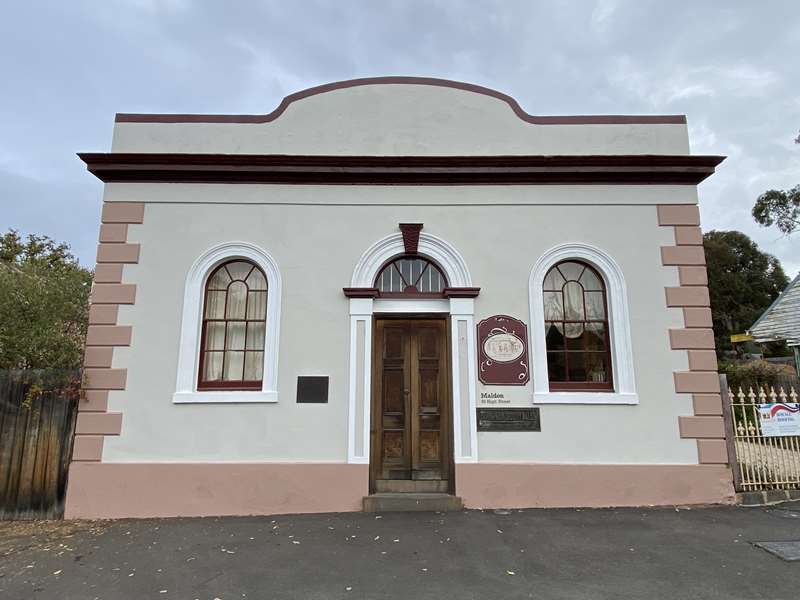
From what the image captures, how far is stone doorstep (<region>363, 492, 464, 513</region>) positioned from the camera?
5.91 m

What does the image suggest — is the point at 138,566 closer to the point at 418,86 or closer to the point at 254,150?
the point at 254,150

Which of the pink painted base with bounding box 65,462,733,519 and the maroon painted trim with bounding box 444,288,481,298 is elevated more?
the maroon painted trim with bounding box 444,288,481,298

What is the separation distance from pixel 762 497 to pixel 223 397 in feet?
24.0

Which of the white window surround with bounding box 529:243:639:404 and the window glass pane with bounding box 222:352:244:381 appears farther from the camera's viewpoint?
the window glass pane with bounding box 222:352:244:381

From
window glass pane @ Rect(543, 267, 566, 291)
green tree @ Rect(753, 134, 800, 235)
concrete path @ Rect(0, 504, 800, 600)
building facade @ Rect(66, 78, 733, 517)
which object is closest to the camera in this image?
concrete path @ Rect(0, 504, 800, 600)

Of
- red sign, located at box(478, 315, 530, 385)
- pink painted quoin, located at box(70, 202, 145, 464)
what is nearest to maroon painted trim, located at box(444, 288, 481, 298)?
red sign, located at box(478, 315, 530, 385)

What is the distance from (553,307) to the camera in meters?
6.66

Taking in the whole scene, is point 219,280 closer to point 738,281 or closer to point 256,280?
point 256,280

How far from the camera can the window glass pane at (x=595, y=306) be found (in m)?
6.65

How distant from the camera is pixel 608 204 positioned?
268 inches

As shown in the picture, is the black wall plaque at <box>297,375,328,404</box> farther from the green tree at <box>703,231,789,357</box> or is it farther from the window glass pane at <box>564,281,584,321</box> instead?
the green tree at <box>703,231,789,357</box>

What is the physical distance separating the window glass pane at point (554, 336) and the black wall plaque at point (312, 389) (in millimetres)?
3193

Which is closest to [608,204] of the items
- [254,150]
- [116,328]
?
[254,150]

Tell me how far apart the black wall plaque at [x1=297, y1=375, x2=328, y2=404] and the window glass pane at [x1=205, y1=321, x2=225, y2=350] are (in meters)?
1.29
